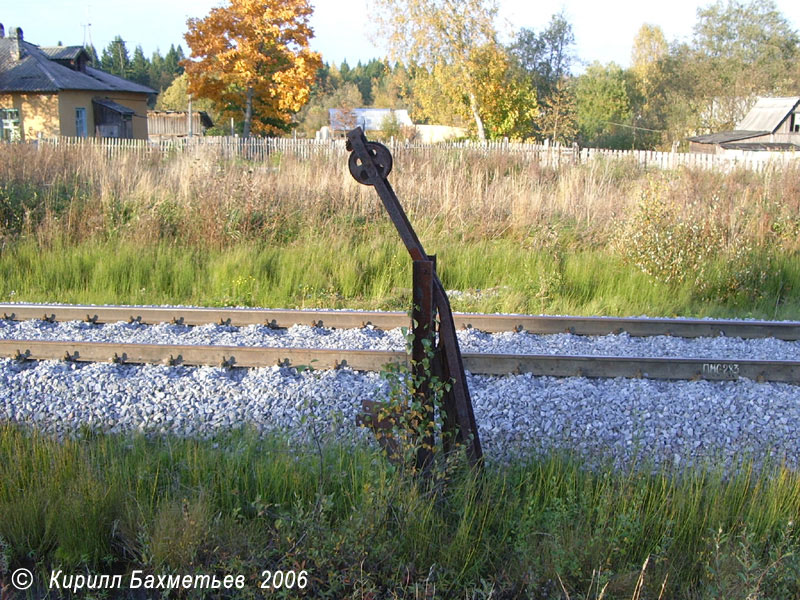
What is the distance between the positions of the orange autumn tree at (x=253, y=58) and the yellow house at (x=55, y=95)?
7.54m

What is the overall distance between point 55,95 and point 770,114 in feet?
158

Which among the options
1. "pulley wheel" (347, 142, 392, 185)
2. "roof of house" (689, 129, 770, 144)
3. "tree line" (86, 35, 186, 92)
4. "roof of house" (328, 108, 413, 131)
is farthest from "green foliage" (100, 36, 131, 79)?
"pulley wheel" (347, 142, 392, 185)

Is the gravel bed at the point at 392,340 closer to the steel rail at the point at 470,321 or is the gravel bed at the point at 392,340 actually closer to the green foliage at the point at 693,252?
the steel rail at the point at 470,321

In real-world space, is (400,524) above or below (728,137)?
below

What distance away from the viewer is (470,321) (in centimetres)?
755

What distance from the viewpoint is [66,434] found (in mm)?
4754

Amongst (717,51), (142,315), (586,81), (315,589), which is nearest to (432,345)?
(315,589)

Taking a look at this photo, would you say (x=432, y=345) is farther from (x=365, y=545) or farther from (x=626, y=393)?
(x=626, y=393)

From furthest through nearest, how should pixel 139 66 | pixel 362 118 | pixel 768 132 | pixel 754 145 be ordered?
pixel 139 66 < pixel 362 118 < pixel 768 132 < pixel 754 145

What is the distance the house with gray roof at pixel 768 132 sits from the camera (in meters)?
48.6

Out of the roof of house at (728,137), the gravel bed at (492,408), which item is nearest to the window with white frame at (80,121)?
the roof of house at (728,137)

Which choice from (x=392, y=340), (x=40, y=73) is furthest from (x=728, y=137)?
(x=392, y=340)

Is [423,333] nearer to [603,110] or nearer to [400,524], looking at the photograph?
[400,524]

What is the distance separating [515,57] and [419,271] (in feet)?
181
